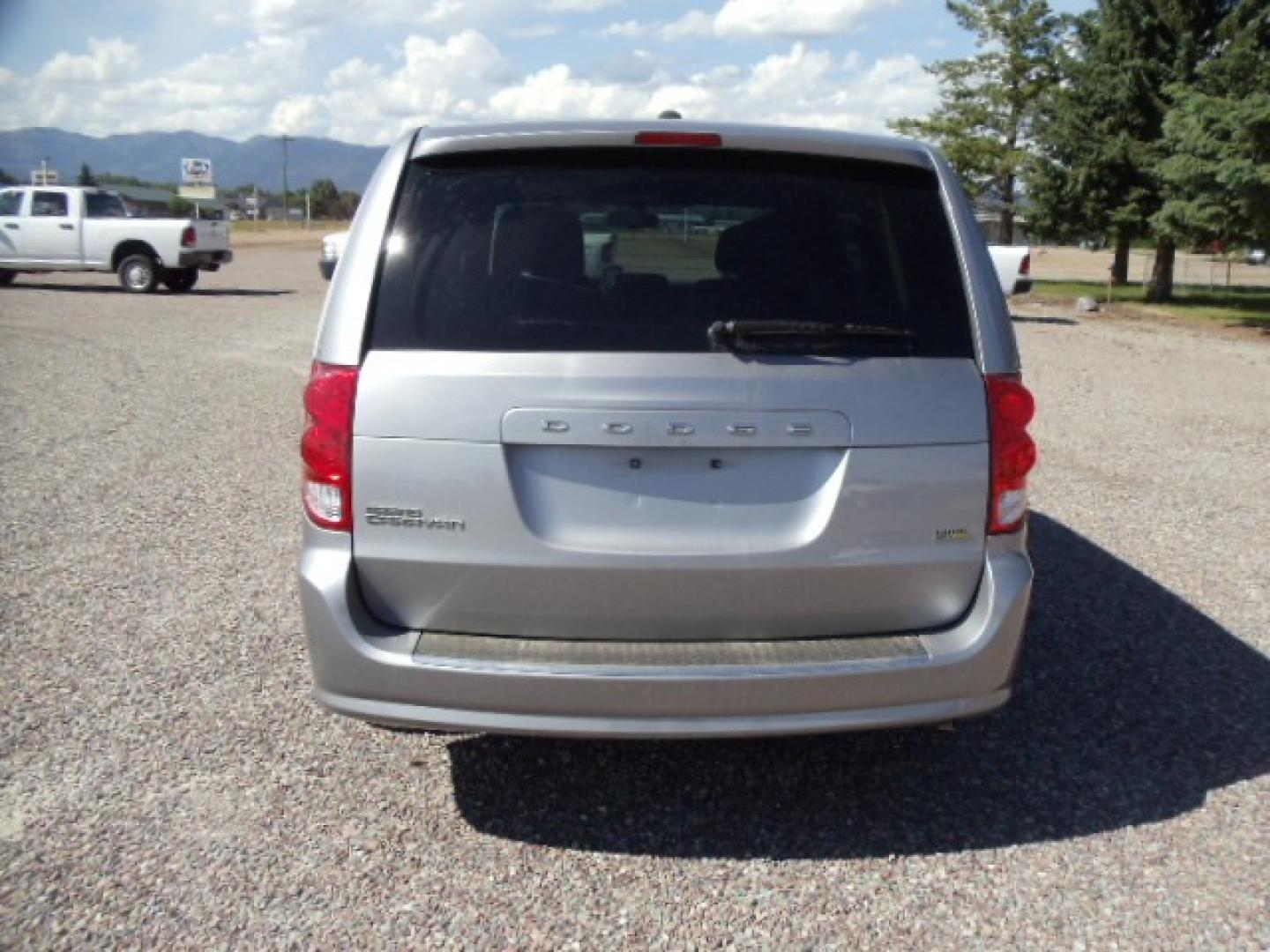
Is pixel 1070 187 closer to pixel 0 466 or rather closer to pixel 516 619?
pixel 0 466

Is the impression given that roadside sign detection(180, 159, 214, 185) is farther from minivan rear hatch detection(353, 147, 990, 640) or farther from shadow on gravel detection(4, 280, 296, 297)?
minivan rear hatch detection(353, 147, 990, 640)

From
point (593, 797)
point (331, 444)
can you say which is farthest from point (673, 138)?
point (593, 797)

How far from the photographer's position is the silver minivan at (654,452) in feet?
9.26

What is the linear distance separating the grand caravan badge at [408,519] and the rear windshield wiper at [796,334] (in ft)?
2.62

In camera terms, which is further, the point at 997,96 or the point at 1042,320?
the point at 997,96

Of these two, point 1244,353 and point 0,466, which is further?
point 1244,353

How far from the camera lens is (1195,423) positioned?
10.5 m

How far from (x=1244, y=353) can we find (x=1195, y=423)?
801 cm

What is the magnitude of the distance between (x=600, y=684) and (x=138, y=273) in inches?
869

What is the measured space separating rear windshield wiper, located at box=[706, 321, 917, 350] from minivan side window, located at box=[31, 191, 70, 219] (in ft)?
74.8

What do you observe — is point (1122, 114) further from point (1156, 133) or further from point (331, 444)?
point (331, 444)

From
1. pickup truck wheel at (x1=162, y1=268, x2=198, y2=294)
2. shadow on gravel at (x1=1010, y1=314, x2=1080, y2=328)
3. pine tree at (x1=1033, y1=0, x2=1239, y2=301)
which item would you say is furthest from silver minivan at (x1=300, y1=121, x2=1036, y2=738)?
pine tree at (x1=1033, y1=0, x2=1239, y2=301)

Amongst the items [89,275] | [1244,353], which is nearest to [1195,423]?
[1244,353]

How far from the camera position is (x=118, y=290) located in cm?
2306
